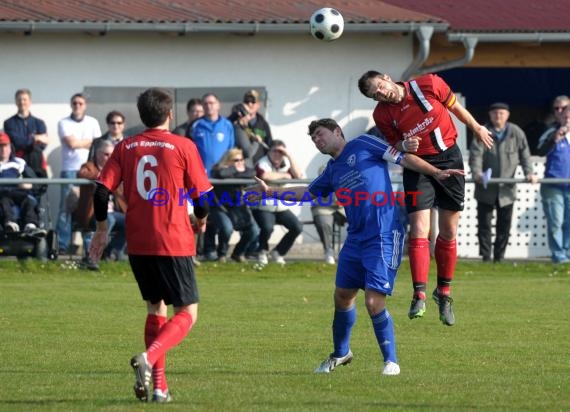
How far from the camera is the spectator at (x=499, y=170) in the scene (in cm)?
2009

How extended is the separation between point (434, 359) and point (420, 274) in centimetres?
71

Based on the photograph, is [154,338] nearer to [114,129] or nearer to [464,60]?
[114,129]

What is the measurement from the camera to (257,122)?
2116 cm

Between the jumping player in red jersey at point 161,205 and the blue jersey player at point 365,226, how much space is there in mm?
1616

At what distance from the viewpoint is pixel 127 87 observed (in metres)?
22.4

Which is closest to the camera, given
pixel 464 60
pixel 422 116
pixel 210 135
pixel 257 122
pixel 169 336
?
pixel 169 336

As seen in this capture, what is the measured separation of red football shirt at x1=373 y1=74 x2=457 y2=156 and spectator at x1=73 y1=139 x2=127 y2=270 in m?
7.78

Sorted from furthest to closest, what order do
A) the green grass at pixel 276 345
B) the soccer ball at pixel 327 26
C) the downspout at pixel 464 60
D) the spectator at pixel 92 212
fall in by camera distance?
the downspout at pixel 464 60, the spectator at pixel 92 212, the soccer ball at pixel 327 26, the green grass at pixel 276 345

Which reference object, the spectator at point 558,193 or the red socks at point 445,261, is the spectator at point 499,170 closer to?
the spectator at point 558,193

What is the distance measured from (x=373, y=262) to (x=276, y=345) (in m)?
2.31

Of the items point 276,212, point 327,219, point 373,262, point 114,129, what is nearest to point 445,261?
point 373,262

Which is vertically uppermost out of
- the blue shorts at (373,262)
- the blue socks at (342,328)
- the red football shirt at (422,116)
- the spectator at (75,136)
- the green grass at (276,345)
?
the red football shirt at (422,116)

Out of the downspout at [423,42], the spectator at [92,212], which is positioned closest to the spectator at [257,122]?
the spectator at [92,212]

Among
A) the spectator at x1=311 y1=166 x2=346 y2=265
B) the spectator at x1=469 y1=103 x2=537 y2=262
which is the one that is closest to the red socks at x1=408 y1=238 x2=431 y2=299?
the spectator at x1=311 y1=166 x2=346 y2=265
